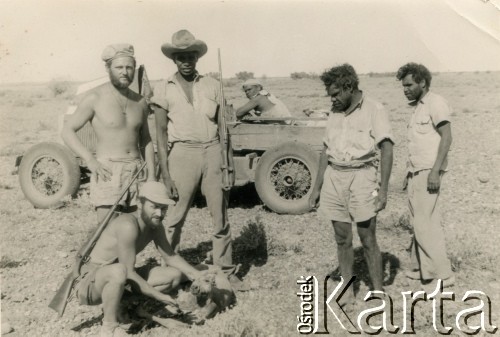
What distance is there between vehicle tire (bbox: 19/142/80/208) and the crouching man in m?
3.90

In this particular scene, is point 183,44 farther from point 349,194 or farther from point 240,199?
point 240,199

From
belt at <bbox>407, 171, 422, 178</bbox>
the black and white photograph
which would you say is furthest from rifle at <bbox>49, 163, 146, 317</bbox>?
belt at <bbox>407, 171, 422, 178</bbox>

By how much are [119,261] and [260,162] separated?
3.49 meters

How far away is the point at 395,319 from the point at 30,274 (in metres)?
3.41

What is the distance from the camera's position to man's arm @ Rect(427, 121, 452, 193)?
437cm

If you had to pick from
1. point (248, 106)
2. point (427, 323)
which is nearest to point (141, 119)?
point (427, 323)

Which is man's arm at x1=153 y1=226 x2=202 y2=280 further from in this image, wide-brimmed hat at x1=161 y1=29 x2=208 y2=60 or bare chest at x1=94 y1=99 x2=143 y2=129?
wide-brimmed hat at x1=161 y1=29 x2=208 y2=60

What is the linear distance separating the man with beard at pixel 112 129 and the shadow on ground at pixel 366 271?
2119 millimetres

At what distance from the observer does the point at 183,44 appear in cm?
419

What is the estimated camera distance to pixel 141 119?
13.2 feet

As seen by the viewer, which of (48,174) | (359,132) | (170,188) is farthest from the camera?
(48,174)

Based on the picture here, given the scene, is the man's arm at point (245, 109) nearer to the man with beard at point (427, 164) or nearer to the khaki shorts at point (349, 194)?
the man with beard at point (427, 164)

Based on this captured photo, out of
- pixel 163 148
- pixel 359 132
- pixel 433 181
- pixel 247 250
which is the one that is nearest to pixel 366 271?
pixel 433 181

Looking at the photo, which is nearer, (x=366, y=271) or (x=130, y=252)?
(x=130, y=252)
